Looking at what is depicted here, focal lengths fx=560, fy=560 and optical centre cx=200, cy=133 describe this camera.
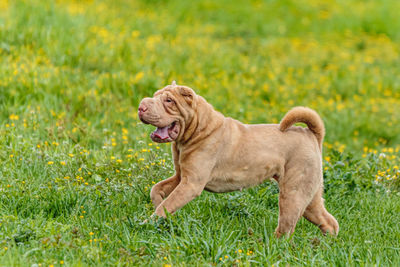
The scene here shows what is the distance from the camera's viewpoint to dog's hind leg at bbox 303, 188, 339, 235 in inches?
205

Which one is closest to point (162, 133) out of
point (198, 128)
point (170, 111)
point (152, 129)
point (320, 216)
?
point (170, 111)

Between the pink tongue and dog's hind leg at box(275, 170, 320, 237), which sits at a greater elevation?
the pink tongue

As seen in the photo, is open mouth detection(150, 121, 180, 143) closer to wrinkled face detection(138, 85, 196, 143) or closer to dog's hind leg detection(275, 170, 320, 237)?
wrinkled face detection(138, 85, 196, 143)

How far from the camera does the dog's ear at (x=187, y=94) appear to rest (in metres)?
4.70

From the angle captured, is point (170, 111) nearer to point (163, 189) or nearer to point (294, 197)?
point (163, 189)

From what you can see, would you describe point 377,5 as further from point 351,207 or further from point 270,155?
point 270,155

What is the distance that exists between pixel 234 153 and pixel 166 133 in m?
0.64

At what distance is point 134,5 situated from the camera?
1424cm

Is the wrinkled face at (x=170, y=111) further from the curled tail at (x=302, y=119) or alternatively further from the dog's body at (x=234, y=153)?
the curled tail at (x=302, y=119)

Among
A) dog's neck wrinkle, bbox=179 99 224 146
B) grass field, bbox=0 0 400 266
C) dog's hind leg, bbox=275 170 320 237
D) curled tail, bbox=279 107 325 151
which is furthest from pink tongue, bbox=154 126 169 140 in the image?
dog's hind leg, bbox=275 170 320 237

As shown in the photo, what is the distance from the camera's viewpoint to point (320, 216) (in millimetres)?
5234

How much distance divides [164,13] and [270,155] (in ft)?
32.0

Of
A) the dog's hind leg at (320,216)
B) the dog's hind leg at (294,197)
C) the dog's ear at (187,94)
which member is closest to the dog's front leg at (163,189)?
the dog's ear at (187,94)

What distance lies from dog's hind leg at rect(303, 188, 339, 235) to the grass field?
156 mm
